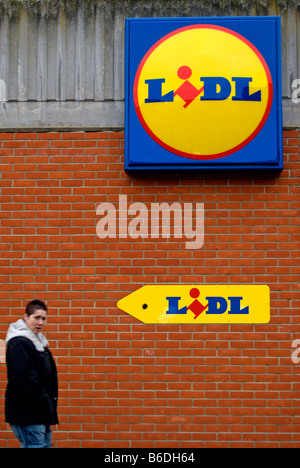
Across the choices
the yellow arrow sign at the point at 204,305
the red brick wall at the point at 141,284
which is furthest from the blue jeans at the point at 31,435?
the yellow arrow sign at the point at 204,305

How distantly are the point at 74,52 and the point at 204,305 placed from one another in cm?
298

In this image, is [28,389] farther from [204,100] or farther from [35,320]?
[204,100]

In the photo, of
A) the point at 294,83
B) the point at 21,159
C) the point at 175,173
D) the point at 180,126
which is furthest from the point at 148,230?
the point at 294,83

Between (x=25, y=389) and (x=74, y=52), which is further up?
(x=74, y=52)

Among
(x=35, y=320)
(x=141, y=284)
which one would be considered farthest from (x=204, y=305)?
(x=35, y=320)

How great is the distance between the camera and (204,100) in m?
5.99

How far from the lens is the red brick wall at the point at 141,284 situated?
582 cm

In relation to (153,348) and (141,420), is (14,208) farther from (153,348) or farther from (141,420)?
(141,420)

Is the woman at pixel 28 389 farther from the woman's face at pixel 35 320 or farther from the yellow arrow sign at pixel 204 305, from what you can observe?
the yellow arrow sign at pixel 204 305

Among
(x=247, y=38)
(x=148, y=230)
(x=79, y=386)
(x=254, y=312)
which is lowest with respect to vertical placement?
(x=79, y=386)

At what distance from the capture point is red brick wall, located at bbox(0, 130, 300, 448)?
19.1 feet

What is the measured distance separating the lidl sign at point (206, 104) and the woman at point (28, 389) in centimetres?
215
